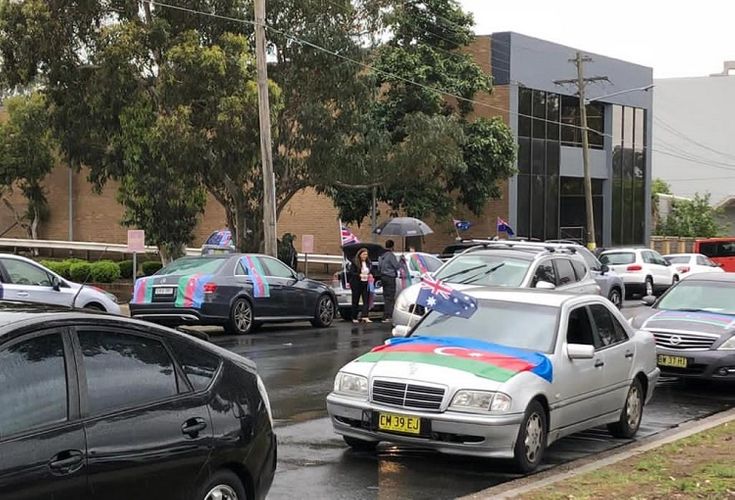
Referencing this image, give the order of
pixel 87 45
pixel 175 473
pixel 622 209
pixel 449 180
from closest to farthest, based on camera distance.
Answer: pixel 175 473 → pixel 87 45 → pixel 449 180 → pixel 622 209

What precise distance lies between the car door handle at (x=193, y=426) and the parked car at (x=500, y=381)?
287 centimetres

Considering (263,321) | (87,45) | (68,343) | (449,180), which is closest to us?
(68,343)

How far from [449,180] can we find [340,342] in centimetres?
1804

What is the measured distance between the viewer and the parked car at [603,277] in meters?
20.4

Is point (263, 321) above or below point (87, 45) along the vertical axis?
below

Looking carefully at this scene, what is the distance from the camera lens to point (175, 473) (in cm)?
508

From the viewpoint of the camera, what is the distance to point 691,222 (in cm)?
5991

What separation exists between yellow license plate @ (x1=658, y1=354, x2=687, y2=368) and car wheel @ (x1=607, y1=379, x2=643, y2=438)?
2.69 metres

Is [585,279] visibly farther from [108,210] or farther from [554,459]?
[108,210]

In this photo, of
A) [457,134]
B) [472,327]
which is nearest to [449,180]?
[457,134]

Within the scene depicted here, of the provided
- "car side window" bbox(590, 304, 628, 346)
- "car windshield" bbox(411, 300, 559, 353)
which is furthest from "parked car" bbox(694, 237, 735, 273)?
"car windshield" bbox(411, 300, 559, 353)

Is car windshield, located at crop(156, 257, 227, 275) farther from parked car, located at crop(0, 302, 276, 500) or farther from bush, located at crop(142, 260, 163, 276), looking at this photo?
parked car, located at crop(0, 302, 276, 500)

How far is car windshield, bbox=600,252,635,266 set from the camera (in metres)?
33.2

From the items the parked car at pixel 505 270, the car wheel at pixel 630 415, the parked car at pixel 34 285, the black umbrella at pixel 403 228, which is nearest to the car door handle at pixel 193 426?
the car wheel at pixel 630 415
